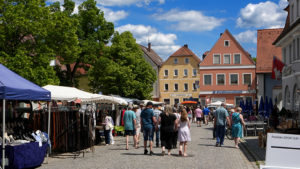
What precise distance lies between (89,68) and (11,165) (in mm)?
38817

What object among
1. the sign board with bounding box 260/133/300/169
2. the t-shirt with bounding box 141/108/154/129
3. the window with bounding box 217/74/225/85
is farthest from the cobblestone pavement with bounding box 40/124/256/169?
the window with bounding box 217/74/225/85

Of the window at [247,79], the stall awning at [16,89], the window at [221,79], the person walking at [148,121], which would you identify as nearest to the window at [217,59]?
the window at [221,79]

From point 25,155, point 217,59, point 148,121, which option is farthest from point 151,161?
point 217,59

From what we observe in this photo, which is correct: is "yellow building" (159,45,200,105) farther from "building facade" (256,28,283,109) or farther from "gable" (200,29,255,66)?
"building facade" (256,28,283,109)

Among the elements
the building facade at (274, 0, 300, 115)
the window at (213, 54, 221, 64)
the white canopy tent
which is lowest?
the white canopy tent

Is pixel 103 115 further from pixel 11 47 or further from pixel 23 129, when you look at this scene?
pixel 11 47

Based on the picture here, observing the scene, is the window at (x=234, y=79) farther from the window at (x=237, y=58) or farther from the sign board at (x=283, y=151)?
the sign board at (x=283, y=151)

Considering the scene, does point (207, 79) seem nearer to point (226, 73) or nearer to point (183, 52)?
point (226, 73)

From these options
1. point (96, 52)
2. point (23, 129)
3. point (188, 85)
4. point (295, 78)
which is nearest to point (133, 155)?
point (23, 129)

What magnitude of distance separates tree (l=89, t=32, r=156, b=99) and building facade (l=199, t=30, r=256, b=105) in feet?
44.6

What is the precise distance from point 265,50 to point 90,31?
19.3 metres

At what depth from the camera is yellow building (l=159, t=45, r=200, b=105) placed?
7169 cm

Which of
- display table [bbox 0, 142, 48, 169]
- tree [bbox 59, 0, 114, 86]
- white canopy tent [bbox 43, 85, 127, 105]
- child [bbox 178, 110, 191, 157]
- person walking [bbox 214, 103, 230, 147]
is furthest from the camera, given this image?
tree [bbox 59, 0, 114, 86]

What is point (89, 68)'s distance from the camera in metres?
48.9
